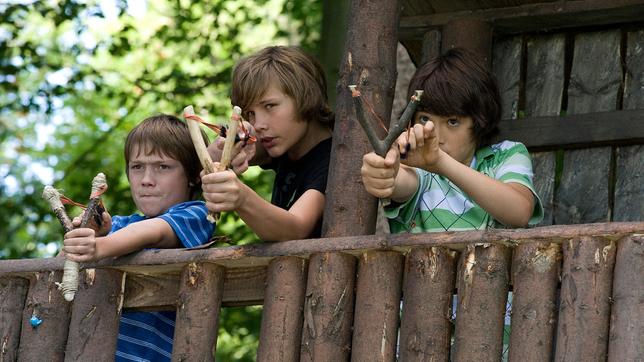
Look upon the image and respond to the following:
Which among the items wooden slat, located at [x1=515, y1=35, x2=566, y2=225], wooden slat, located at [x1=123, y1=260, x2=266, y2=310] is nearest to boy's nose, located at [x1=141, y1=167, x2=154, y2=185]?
wooden slat, located at [x1=123, y1=260, x2=266, y2=310]

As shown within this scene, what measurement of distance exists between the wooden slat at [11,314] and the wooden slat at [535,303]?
2.08 m

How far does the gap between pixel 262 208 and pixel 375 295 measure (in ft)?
1.68

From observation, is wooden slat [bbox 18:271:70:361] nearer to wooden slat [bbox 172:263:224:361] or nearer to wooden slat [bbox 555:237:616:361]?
wooden slat [bbox 172:263:224:361]

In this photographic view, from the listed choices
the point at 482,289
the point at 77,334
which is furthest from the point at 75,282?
the point at 482,289

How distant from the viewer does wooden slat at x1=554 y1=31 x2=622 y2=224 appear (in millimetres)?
6012

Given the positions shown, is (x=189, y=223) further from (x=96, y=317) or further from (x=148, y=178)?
(x=96, y=317)

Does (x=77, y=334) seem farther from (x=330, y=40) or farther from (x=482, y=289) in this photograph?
(x=330, y=40)

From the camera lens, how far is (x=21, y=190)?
12977mm

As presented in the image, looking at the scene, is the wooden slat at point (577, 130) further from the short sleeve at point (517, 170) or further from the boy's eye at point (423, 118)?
the boy's eye at point (423, 118)

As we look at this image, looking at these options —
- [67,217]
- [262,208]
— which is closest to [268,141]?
[262,208]

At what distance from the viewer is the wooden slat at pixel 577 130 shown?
592 centimetres

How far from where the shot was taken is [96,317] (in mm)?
5051

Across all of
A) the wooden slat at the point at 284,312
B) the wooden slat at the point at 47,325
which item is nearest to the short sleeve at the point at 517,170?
the wooden slat at the point at 284,312

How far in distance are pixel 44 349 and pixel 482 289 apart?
1828mm
